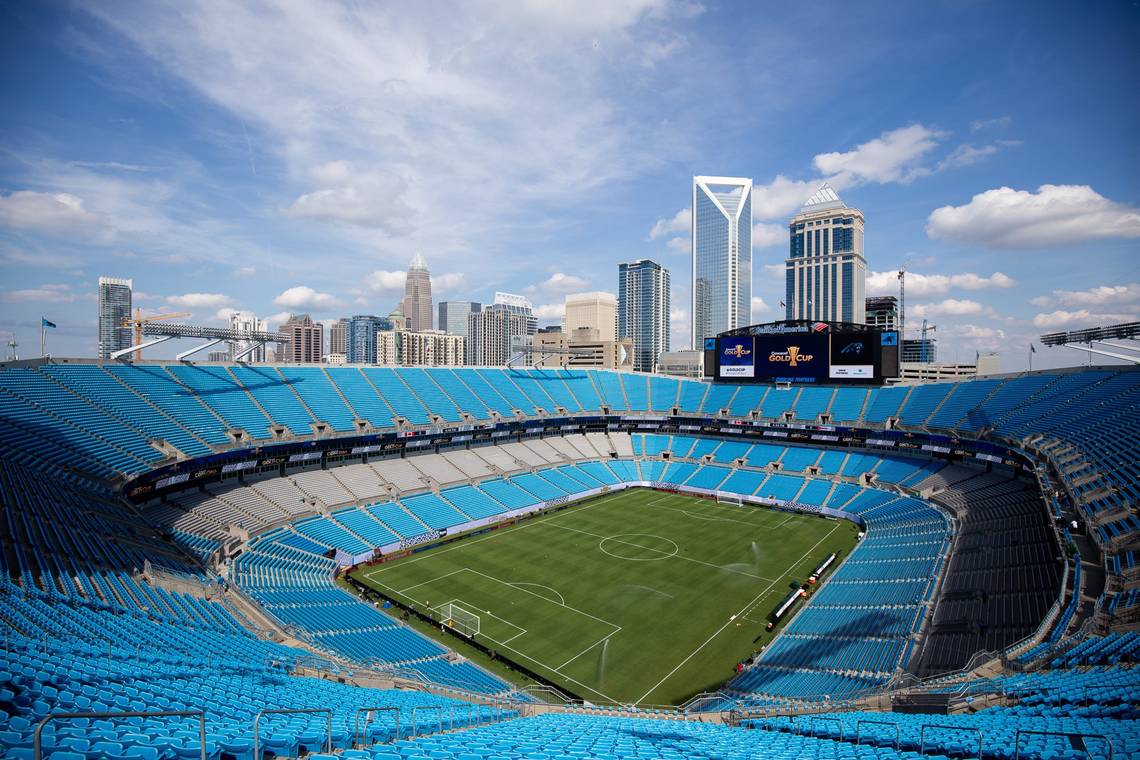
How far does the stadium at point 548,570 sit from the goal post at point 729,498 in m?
0.25

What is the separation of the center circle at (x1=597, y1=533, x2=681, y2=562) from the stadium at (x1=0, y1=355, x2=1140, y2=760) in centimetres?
35

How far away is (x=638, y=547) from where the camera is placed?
42.0 meters

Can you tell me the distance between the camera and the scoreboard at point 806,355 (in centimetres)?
5553

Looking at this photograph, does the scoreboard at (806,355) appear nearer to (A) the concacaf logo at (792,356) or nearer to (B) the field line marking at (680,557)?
(A) the concacaf logo at (792,356)

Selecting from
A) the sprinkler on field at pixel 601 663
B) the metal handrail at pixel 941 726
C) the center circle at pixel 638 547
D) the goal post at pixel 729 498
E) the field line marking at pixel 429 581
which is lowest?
the sprinkler on field at pixel 601 663

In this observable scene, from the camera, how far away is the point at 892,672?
22906 mm

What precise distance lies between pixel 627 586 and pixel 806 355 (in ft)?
119

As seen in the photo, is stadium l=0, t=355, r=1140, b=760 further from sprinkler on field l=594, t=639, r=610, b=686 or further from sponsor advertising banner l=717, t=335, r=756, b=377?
sponsor advertising banner l=717, t=335, r=756, b=377

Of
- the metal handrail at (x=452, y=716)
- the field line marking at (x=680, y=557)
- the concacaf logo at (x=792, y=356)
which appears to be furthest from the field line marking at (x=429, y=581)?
the concacaf logo at (x=792, y=356)

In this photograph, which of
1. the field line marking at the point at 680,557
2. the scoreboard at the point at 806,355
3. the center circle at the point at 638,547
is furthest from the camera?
the scoreboard at the point at 806,355

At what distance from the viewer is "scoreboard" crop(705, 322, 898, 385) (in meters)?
55.5

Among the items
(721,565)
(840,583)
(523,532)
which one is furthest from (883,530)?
(523,532)

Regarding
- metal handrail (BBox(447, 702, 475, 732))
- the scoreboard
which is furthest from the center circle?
the scoreboard

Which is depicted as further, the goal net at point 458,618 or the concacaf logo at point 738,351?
the concacaf logo at point 738,351
